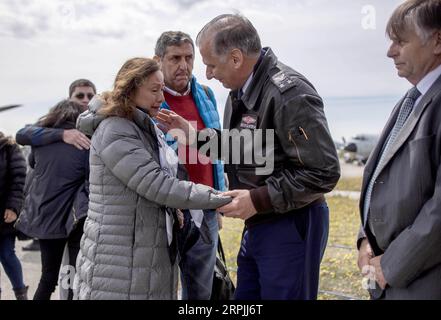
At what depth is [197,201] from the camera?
2.33 meters

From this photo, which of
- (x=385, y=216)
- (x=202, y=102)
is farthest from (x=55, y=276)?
(x=385, y=216)

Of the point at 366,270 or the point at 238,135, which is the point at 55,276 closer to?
the point at 238,135

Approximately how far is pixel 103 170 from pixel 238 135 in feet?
Result: 2.32

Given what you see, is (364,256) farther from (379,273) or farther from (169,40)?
(169,40)

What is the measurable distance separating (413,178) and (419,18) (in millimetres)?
592

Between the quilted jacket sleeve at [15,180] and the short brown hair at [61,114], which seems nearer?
the short brown hair at [61,114]

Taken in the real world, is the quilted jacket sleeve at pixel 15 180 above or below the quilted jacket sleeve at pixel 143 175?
below

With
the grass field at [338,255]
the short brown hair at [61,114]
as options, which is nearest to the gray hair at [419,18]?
the short brown hair at [61,114]

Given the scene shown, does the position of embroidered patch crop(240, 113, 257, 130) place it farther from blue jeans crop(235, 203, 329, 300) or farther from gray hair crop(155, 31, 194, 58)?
gray hair crop(155, 31, 194, 58)

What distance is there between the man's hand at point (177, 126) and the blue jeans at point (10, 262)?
2313mm

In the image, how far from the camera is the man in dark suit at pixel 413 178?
166cm

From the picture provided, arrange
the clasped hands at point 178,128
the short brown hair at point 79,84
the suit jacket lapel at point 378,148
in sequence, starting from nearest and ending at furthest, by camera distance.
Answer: the suit jacket lapel at point 378,148 < the clasped hands at point 178,128 < the short brown hair at point 79,84

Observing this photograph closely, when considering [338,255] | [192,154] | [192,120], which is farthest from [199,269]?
[338,255]

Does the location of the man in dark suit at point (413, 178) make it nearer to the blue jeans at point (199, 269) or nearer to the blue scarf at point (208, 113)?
the blue jeans at point (199, 269)
